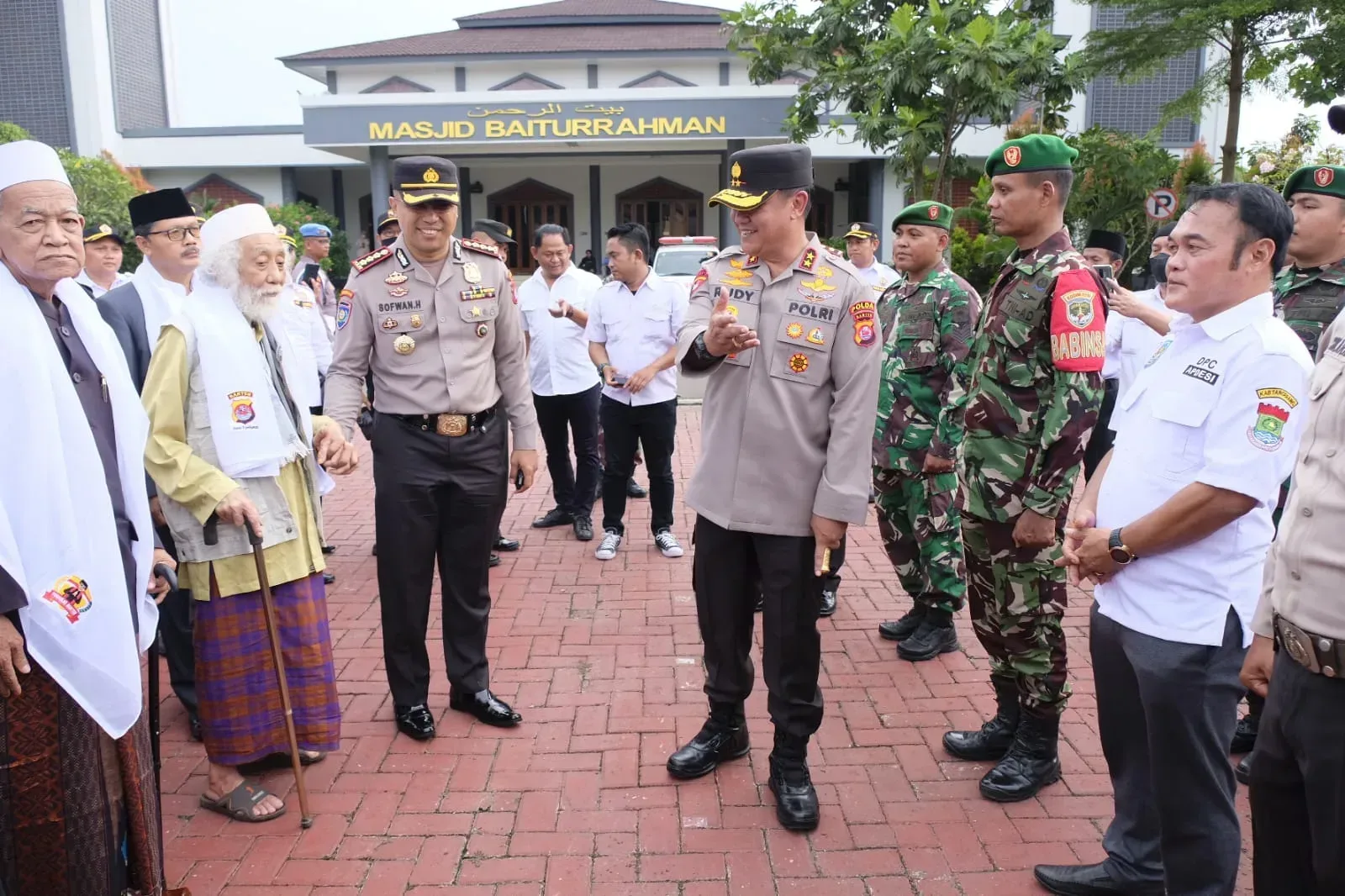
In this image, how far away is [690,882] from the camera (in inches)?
108

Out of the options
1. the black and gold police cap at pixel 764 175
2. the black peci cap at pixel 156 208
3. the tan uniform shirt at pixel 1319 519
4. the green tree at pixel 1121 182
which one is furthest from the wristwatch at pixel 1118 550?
the green tree at pixel 1121 182

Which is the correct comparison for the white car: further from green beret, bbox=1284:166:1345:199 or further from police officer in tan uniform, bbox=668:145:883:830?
police officer in tan uniform, bbox=668:145:883:830

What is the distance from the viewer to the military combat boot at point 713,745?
332 cm

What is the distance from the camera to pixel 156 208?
12.8 feet

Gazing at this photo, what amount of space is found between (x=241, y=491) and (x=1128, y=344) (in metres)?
4.46

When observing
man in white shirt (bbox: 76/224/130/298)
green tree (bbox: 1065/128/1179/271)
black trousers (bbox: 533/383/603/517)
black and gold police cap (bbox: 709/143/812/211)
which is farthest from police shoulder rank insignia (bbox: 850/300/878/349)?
green tree (bbox: 1065/128/1179/271)

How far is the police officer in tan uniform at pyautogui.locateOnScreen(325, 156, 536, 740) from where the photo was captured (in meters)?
3.53

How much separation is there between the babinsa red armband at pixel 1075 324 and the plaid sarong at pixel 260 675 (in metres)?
2.63

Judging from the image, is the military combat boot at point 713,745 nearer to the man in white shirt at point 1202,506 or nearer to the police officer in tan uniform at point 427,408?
the police officer in tan uniform at point 427,408

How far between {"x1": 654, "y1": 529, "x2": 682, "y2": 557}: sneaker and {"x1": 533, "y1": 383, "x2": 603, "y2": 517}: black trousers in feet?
2.04

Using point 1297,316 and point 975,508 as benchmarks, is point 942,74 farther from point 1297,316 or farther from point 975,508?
point 975,508

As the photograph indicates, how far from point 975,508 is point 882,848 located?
1141mm

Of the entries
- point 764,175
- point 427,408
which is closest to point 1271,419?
point 764,175

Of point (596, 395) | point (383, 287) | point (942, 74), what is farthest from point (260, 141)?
point (383, 287)
